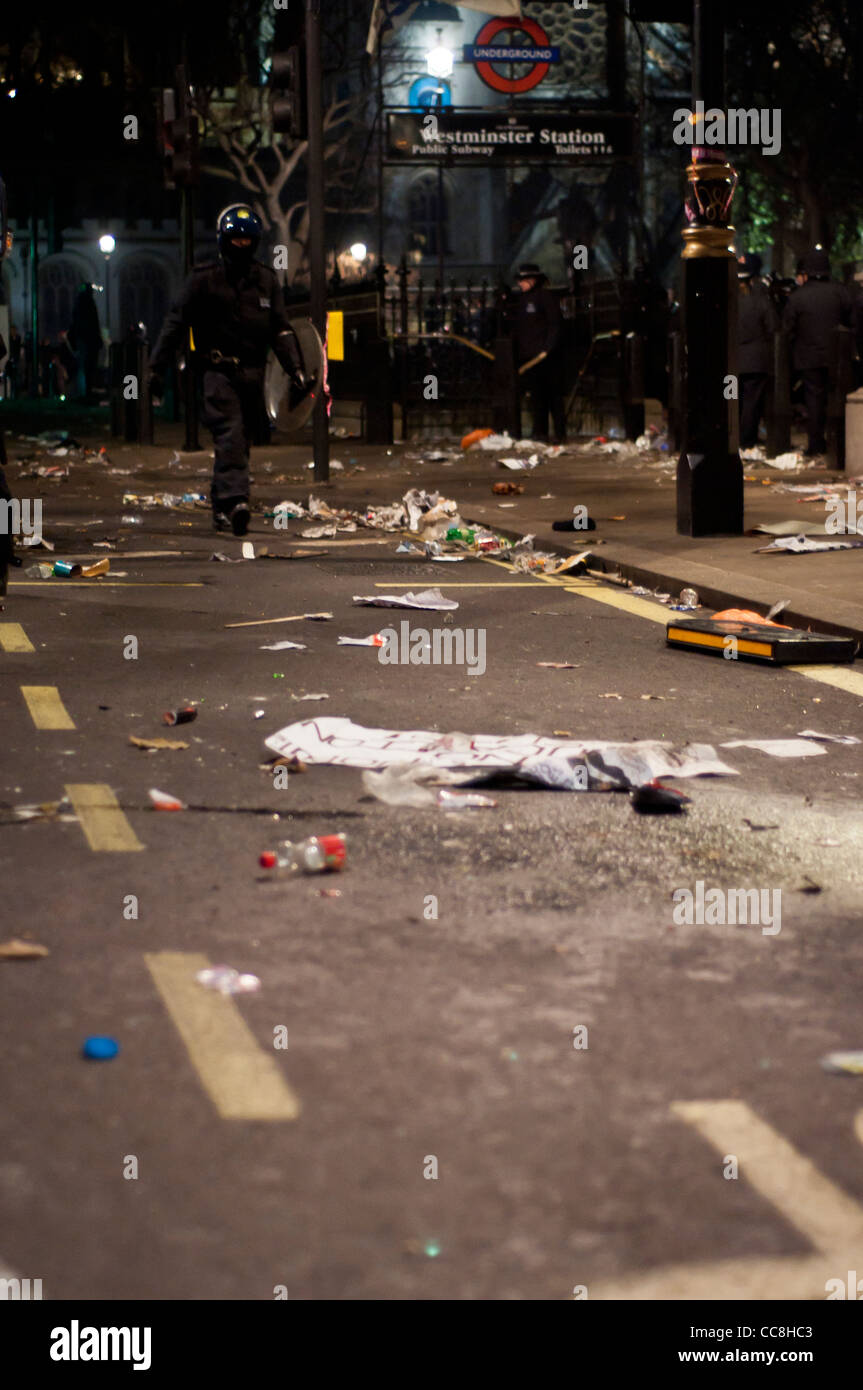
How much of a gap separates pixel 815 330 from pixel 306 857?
622 inches

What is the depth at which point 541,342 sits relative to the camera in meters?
23.7

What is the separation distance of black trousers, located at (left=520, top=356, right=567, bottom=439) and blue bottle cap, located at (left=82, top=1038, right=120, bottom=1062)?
20964mm

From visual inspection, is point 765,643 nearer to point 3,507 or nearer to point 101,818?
point 3,507

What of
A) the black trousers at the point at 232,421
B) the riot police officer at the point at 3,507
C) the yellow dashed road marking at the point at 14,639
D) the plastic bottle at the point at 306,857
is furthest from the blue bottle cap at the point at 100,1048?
the black trousers at the point at 232,421

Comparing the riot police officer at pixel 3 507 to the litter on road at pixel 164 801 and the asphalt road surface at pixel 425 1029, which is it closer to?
the asphalt road surface at pixel 425 1029

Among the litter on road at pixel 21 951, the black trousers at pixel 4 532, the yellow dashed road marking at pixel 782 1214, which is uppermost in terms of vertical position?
the black trousers at pixel 4 532

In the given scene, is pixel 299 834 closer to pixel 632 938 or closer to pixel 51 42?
pixel 632 938

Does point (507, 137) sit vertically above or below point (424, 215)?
below

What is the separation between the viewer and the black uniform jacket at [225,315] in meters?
13.1

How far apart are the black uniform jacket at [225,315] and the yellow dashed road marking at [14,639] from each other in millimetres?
4422

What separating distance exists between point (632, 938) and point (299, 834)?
1187 millimetres

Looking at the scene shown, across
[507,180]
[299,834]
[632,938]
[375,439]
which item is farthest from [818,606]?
[507,180]

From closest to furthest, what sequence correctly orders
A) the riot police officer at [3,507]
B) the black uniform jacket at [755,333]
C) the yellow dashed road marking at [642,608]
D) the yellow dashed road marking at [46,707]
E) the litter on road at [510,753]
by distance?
the litter on road at [510,753] → the yellow dashed road marking at [46,707] → the yellow dashed road marking at [642,608] → the riot police officer at [3,507] → the black uniform jacket at [755,333]

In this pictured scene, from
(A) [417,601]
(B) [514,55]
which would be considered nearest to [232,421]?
(A) [417,601]
